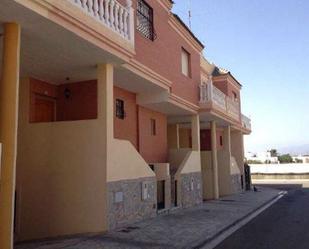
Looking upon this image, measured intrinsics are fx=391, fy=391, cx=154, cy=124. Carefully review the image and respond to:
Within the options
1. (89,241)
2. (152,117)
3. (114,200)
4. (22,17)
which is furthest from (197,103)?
(22,17)

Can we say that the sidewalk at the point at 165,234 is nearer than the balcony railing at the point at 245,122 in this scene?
Yes

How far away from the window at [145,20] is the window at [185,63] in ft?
13.0

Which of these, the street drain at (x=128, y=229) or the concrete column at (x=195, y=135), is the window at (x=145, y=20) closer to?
the concrete column at (x=195, y=135)

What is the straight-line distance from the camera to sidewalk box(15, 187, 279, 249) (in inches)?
344

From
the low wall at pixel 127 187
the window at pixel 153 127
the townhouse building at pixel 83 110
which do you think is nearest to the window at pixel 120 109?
the townhouse building at pixel 83 110

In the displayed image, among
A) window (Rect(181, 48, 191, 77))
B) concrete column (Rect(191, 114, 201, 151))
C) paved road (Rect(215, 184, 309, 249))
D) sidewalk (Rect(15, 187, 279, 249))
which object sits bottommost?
paved road (Rect(215, 184, 309, 249))

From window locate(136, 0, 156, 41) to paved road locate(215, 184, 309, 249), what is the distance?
7.13 m

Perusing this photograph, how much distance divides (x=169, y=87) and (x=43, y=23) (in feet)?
26.1

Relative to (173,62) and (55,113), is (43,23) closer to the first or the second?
(55,113)

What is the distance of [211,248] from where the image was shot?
29.8 feet

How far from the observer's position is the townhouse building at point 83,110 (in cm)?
736

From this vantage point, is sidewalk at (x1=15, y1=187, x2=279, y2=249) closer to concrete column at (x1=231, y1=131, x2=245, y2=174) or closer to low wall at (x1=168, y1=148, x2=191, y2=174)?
low wall at (x1=168, y1=148, x2=191, y2=174)

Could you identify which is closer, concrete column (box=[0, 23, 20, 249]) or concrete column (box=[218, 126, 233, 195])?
concrete column (box=[0, 23, 20, 249])

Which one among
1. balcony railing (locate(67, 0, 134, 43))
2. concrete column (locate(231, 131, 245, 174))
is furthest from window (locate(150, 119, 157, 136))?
concrete column (locate(231, 131, 245, 174))
